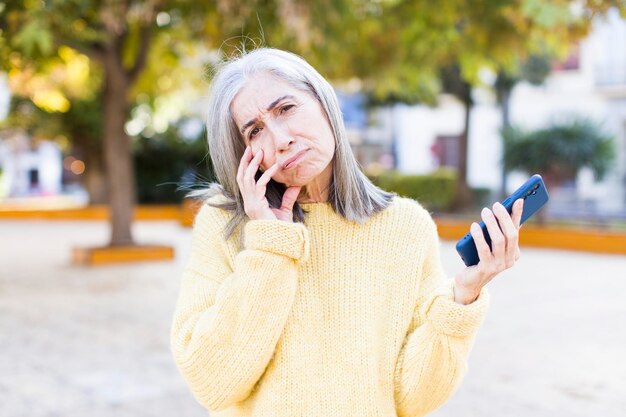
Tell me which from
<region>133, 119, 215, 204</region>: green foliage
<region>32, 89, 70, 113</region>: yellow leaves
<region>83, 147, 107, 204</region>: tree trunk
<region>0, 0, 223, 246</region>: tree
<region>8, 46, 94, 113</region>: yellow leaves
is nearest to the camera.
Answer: <region>0, 0, 223, 246</region>: tree

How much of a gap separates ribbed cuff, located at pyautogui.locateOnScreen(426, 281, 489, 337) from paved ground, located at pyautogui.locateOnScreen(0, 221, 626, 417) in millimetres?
3207

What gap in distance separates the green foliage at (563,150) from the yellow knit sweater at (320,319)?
1376 centimetres

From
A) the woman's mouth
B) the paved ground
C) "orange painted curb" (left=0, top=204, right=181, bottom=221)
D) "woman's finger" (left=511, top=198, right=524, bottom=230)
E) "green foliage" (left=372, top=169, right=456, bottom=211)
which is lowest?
the paved ground

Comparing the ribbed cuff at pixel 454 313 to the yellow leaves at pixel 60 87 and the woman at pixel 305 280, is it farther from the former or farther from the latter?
the yellow leaves at pixel 60 87

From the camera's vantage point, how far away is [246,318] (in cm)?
157

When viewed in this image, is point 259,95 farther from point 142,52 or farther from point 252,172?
point 142,52

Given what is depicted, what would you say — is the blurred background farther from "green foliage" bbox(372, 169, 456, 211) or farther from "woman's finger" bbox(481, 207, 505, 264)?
"woman's finger" bbox(481, 207, 505, 264)

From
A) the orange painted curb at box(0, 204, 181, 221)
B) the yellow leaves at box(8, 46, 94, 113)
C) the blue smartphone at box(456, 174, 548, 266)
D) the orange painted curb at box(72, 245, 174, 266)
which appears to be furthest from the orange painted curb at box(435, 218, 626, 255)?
the blue smartphone at box(456, 174, 548, 266)

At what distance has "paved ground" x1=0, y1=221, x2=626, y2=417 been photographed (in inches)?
192

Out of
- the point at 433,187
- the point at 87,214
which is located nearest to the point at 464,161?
the point at 433,187

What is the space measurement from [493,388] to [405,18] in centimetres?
780

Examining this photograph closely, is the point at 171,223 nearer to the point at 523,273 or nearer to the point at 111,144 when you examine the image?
the point at 111,144

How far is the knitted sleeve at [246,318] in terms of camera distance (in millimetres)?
1574

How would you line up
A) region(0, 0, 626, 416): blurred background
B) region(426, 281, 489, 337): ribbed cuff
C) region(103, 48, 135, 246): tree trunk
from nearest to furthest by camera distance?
1. region(426, 281, 489, 337): ribbed cuff
2. region(0, 0, 626, 416): blurred background
3. region(103, 48, 135, 246): tree trunk
